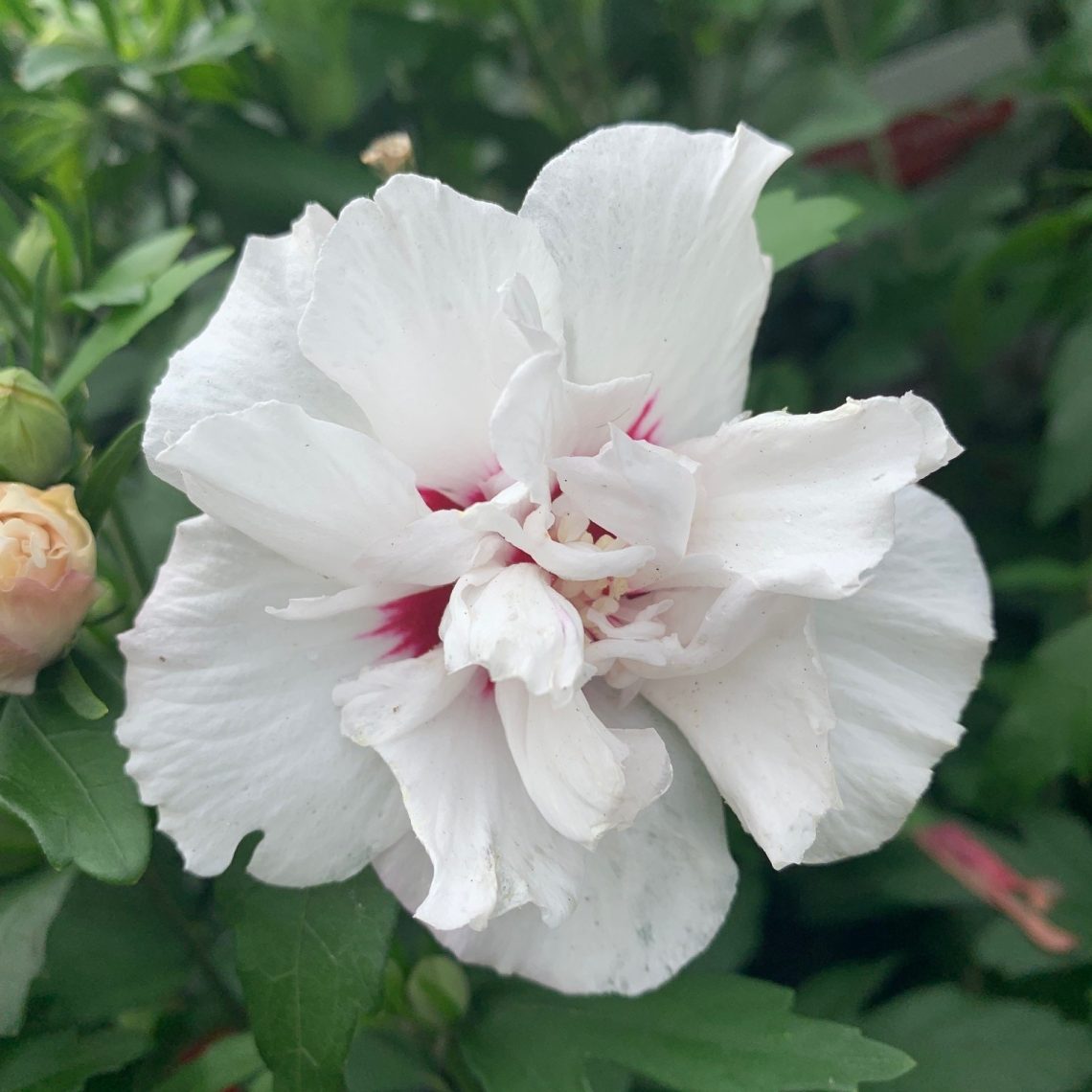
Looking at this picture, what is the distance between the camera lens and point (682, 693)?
0.54 metres

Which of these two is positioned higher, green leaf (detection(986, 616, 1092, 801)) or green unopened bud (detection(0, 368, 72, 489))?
green unopened bud (detection(0, 368, 72, 489))

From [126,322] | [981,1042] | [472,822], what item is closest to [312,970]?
[472,822]

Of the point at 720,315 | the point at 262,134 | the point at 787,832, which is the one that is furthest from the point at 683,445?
the point at 262,134

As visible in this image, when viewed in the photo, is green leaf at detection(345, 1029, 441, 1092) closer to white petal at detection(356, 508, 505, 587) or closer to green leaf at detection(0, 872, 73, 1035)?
green leaf at detection(0, 872, 73, 1035)

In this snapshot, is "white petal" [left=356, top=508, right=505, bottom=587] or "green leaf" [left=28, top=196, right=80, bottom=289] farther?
"green leaf" [left=28, top=196, right=80, bottom=289]

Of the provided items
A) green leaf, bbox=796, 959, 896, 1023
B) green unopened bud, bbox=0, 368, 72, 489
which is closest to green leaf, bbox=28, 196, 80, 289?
green unopened bud, bbox=0, 368, 72, 489

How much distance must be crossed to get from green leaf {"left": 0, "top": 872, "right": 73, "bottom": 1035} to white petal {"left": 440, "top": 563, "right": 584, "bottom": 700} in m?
0.29

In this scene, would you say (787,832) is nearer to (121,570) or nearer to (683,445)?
(683,445)

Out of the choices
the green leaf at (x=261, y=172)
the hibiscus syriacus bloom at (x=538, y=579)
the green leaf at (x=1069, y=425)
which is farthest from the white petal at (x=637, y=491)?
the green leaf at (x=1069, y=425)

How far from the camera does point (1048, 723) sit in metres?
0.90

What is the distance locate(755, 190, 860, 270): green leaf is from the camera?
69 centimetres

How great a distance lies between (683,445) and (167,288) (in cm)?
35

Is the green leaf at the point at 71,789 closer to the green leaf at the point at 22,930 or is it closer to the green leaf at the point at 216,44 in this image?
the green leaf at the point at 22,930

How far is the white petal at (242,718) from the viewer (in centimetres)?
50
